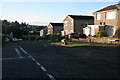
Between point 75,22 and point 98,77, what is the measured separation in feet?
199

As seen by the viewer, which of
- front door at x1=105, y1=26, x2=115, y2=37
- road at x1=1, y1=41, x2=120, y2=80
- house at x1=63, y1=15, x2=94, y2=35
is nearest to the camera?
road at x1=1, y1=41, x2=120, y2=80

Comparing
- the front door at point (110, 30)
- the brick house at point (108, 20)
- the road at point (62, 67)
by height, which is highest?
the brick house at point (108, 20)

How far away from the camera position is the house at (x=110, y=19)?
45.5 metres

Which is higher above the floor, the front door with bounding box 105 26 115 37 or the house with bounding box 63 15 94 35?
the house with bounding box 63 15 94 35

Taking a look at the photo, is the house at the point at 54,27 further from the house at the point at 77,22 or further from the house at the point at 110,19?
the house at the point at 110,19

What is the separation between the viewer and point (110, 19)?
47781 millimetres

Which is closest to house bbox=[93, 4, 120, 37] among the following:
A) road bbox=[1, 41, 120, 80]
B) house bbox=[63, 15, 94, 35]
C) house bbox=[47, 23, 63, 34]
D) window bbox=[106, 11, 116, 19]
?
window bbox=[106, 11, 116, 19]

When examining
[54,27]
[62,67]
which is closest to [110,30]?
[62,67]

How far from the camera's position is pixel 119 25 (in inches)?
1786

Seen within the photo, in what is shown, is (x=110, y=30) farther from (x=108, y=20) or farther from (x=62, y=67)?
(x=62, y=67)

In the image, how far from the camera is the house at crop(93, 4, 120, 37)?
45.5 m

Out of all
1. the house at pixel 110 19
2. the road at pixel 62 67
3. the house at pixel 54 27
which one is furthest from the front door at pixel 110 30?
the house at pixel 54 27

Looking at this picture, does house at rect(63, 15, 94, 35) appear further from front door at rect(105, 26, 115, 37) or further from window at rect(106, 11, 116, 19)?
front door at rect(105, 26, 115, 37)

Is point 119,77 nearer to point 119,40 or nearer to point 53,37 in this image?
point 119,40
